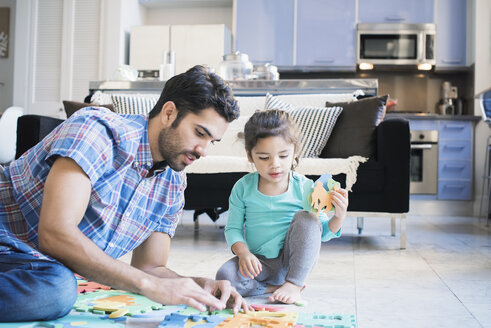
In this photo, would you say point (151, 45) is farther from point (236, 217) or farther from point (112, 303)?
point (112, 303)

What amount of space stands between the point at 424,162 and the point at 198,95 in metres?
4.38

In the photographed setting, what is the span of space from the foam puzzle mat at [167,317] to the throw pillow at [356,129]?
1628mm

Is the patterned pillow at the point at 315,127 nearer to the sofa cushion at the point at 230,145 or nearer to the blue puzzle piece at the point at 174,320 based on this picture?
the sofa cushion at the point at 230,145

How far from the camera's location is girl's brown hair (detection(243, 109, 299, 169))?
5.52ft

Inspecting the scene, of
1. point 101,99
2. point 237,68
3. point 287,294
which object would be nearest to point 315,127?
point 237,68

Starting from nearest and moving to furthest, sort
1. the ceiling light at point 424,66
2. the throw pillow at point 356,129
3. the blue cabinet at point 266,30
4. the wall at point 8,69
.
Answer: the throw pillow at point 356,129, the ceiling light at point 424,66, the blue cabinet at point 266,30, the wall at point 8,69

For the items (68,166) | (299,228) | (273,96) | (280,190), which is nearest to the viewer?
(68,166)

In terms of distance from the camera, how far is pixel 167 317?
4.03 feet

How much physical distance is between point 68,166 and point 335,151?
2139 mm

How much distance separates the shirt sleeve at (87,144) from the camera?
1087mm

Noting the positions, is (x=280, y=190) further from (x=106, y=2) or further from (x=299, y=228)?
(x=106, y=2)

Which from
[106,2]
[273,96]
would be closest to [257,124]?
[273,96]

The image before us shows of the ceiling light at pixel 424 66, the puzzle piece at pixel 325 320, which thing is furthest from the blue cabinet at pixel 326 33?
the puzzle piece at pixel 325 320

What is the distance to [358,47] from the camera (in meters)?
5.58
